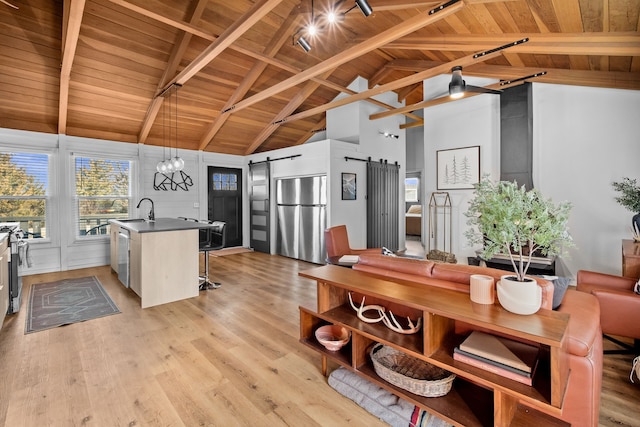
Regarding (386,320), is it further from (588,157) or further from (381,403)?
(588,157)

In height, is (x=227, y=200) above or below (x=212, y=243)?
above

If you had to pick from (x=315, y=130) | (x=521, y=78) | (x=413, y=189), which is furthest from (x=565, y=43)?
(x=413, y=189)

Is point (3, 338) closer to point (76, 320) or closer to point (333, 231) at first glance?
point (76, 320)

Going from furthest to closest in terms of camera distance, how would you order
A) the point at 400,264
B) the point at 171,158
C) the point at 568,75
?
the point at 171,158, the point at 568,75, the point at 400,264

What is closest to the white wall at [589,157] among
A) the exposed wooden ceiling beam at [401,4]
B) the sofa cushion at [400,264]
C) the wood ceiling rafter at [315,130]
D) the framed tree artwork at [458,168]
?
the framed tree artwork at [458,168]

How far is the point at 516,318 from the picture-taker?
1342 millimetres

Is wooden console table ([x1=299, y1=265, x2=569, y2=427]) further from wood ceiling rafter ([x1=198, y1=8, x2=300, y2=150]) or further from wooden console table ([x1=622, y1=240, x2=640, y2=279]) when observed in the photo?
wood ceiling rafter ([x1=198, y1=8, x2=300, y2=150])

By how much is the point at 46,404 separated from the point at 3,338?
1511 millimetres

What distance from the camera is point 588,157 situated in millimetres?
4293

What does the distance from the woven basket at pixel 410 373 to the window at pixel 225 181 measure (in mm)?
6683

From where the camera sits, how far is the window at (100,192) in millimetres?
5777

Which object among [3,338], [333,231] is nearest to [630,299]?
[333,231]

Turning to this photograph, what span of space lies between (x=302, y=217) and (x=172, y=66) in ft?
11.6

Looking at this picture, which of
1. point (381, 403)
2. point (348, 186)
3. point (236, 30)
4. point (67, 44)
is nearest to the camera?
point (381, 403)
